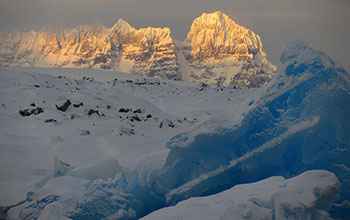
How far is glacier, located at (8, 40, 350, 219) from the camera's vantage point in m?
3.94

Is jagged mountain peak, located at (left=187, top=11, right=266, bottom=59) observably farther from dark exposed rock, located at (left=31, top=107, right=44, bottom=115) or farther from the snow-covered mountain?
dark exposed rock, located at (left=31, top=107, right=44, bottom=115)

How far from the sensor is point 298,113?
421 cm

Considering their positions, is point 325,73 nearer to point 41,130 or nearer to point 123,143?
point 123,143

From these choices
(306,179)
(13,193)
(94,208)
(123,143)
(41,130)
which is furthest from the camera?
(41,130)

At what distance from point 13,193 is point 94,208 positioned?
135 cm

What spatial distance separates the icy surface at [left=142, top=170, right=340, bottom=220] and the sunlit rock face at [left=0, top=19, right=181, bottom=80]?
147 meters

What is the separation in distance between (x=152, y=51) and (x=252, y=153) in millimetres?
152052

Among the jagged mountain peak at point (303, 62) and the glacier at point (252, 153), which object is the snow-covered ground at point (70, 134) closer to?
the glacier at point (252, 153)

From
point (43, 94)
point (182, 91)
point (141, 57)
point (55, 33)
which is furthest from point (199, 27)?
point (43, 94)

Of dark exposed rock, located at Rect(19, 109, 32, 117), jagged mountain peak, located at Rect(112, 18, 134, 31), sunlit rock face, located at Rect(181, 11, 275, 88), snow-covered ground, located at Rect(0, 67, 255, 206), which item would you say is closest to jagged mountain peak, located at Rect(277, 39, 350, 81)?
snow-covered ground, located at Rect(0, 67, 255, 206)

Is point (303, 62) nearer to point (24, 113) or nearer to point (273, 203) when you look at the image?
point (273, 203)

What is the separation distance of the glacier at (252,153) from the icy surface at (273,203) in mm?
866

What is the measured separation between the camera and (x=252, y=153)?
13.7 ft

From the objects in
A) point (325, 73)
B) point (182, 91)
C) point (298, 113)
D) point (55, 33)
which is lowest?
point (182, 91)
